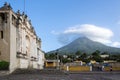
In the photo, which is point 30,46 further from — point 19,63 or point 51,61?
point 51,61

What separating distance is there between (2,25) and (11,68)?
20.3 ft

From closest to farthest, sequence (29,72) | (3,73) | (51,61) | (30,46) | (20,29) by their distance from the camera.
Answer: (3,73) → (29,72) → (20,29) → (30,46) → (51,61)

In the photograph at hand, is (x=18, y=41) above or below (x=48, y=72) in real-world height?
above

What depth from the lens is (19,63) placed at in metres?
45.1

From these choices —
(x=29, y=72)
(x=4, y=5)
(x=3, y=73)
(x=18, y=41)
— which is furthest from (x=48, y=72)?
(x=4, y=5)

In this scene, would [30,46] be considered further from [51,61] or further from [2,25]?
[51,61]

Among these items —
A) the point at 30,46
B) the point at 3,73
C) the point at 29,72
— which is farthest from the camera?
the point at 30,46

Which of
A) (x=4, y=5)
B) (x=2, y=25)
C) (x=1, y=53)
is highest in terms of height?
(x=4, y=5)

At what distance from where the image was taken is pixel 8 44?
3925 cm

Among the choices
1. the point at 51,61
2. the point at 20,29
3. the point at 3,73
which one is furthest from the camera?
the point at 51,61

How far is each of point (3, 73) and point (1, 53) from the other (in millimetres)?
3046

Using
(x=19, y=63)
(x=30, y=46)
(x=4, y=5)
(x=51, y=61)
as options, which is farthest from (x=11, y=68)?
(x=51, y=61)

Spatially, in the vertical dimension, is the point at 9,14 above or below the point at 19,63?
above

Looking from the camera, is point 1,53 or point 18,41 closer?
point 1,53
